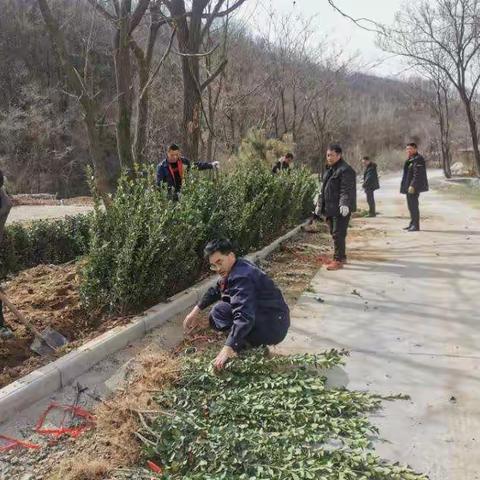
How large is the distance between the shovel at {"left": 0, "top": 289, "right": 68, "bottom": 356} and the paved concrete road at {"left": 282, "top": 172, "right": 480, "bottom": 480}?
1886 millimetres

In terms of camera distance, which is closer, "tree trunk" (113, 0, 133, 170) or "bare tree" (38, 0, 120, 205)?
"bare tree" (38, 0, 120, 205)

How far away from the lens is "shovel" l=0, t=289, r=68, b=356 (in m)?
4.57

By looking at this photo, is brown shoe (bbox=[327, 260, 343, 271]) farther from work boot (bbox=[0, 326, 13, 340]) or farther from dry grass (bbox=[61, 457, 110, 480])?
dry grass (bbox=[61, 457, 110, 480])

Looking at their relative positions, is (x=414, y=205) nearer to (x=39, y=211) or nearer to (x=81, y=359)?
(x=81, y=359)

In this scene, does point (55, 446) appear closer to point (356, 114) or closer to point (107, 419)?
point (107, 419)

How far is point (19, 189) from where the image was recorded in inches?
1364

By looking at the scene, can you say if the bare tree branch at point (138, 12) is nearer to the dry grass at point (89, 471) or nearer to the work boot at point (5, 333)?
the work boot at point (5, 333)

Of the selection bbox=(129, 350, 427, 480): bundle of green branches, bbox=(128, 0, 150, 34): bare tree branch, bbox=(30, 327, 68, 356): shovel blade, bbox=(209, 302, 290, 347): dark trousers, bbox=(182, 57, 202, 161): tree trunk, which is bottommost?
bbox=(129, 350, 427, 480): bundle of green branches

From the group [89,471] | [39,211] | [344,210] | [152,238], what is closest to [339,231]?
[344,210]

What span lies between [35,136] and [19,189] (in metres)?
5.61

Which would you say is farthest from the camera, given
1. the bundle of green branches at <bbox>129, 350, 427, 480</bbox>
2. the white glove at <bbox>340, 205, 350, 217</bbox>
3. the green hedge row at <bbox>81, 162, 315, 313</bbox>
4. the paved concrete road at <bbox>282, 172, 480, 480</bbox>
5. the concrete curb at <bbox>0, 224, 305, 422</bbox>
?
the white glove at <bbox>340, 205, 350, 217</bbox>

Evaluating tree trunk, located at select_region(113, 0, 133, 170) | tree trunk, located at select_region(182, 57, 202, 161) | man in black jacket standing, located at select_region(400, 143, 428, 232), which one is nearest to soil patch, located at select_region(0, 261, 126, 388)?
tree trunk, located at select_region(113, 0, 133, 170)

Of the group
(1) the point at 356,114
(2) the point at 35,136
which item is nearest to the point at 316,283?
(2) the point at 35,136

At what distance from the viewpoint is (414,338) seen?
16.7 ft
